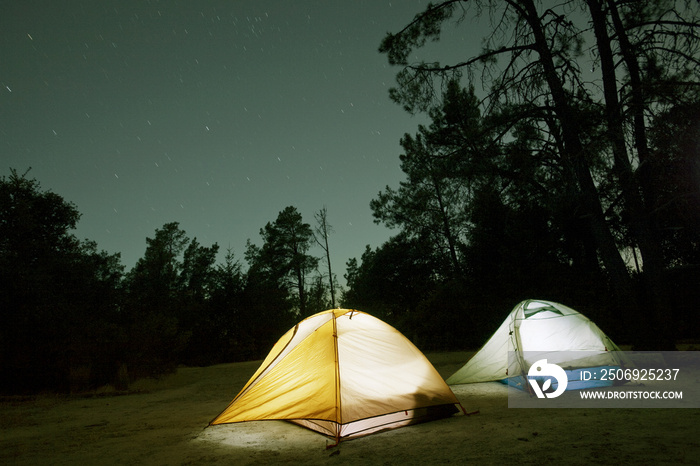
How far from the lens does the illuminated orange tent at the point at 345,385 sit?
445 cm

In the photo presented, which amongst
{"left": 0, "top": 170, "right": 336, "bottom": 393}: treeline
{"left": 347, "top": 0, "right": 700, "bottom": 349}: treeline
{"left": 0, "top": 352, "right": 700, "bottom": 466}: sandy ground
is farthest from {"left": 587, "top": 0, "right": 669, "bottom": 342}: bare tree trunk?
{"left": 0, "top": 170, "right": 336, "bottom": 393}: treeline

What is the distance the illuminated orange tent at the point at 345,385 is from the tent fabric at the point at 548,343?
2217mm

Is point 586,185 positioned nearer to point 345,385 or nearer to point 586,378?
point 586,378

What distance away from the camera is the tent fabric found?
6.46 meters

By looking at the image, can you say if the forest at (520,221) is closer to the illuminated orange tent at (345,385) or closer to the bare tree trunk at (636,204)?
the bare tree trunk at (636,204)

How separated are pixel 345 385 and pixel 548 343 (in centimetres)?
422

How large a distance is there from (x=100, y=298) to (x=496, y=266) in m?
15.2

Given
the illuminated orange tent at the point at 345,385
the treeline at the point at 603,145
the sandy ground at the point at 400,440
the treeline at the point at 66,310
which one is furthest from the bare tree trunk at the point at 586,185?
the treeline at the point at 66,310

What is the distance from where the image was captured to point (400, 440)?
4.16m

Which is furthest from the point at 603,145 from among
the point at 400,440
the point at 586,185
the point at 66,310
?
the point at 66,310

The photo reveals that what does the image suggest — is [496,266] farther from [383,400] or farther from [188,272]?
[188,272]

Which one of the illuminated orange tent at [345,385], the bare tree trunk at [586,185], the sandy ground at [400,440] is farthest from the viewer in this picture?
the bare tree trunk at [586,185]

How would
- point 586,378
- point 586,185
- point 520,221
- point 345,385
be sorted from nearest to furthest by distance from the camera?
point 345,385 < point 586,378 < point 586,185 < point 520,221

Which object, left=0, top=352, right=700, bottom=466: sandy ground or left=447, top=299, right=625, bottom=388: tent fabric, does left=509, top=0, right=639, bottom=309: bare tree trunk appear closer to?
Result: left=447, top=299, right=625, bottom=388: tent fabric
